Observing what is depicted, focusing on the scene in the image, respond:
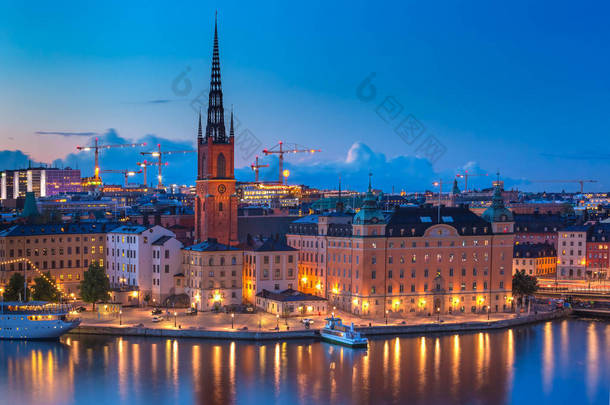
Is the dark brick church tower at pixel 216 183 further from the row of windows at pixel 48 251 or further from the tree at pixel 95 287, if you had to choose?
the tree at pixel 95 287

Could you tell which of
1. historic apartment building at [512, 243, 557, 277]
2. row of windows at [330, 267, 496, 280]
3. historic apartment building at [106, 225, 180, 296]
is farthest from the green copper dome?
historic apartment building at [106, 225, 180, 296]

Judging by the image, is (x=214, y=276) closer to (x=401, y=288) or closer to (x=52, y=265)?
(x=401, y=288)

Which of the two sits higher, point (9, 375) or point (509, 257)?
point (509, 257)

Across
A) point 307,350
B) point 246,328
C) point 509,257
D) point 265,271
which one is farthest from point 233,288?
point 509,257

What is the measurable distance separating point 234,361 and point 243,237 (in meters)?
28.7

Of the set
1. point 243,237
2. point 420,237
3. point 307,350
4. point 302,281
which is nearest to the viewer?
point 307,350

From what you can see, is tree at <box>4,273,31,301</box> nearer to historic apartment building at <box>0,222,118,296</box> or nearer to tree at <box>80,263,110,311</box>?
historic apartment building at <box>0,222,118,296</box>

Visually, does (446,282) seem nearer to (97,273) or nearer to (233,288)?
(233,288)

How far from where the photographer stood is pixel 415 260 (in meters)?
63.5

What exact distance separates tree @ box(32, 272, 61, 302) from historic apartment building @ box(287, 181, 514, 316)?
18.5m

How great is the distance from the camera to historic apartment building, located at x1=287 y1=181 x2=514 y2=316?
62.3m

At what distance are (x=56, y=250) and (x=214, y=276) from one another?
14.9 metres

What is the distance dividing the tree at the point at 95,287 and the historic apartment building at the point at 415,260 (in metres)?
15.0

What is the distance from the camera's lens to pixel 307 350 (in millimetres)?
53938
